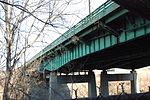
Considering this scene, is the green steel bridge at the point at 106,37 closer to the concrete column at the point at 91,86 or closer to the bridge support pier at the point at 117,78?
the concrete column at the point at 91,86

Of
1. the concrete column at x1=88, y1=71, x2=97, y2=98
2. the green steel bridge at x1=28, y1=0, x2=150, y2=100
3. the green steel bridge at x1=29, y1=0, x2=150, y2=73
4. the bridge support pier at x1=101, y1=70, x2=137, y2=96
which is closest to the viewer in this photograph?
the green steel bridge at x1=28, y1=0, x2=150, y2=100

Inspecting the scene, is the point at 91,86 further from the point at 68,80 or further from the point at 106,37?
the point at 106,37

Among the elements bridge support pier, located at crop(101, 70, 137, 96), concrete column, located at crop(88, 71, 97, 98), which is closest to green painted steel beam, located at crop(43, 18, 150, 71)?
concrete column, located at crop(88, 71, 97, 98)

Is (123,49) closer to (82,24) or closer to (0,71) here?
(82,24)

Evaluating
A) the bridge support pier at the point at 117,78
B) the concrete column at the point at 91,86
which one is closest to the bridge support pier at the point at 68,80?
the concrete column at the point at 91,86

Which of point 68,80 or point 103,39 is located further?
point 68,80

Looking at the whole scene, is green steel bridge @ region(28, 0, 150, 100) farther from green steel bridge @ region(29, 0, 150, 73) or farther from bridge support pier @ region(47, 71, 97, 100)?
bridge support pier @ region(47, 71, 97, 100)

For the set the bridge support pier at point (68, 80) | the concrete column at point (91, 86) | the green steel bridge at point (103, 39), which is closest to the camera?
the green steel bridge at point (103, 39)

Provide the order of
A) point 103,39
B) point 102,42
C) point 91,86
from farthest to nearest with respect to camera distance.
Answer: point 91,86, point 102,42, point 103,39

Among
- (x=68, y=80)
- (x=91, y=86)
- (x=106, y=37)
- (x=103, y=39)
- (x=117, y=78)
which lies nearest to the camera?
(x=106, y=37)

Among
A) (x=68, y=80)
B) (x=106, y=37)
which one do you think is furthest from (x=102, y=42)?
(x=68, y=80)

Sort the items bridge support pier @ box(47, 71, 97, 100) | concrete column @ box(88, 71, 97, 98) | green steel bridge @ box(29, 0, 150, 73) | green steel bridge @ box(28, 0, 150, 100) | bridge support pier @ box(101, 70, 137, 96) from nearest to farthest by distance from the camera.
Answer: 1. green steel bridge @ box(28, 0, 150, 100)
2. green steel bridge @ box(29, 0, 150, 73)
3. bridge support pier @ box(47, 71, 97, 100)
4. concrete column @ box(88, 71, 97, 98)
5. bridge support pier @ box(101, 70, 137, 96)

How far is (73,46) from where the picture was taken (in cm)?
3350

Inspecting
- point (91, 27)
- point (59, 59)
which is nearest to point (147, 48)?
point (91, 27)
